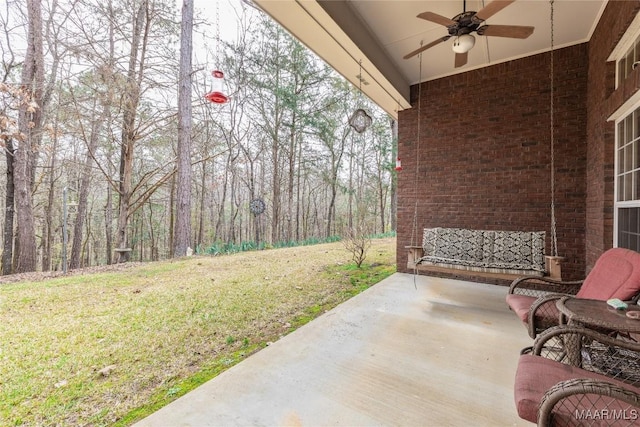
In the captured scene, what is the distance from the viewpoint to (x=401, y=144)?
5.08 m

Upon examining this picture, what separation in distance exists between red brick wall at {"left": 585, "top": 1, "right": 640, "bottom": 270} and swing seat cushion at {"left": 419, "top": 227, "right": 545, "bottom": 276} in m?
0.60

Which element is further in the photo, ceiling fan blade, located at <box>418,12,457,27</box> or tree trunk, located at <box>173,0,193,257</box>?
tree trunk, located at <box>173,0,193,257</box>

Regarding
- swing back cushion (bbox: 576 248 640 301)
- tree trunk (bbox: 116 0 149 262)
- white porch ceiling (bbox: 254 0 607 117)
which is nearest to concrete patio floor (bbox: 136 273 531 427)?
swing back cushion (bbox: 576 248 640 301)

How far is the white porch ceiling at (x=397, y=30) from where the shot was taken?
2805mm

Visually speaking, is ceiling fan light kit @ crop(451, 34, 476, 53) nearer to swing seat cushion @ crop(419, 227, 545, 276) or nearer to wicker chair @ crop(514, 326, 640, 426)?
swing seat cushion @ crop(419, 227, 545, 276)

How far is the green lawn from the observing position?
163 centimetres

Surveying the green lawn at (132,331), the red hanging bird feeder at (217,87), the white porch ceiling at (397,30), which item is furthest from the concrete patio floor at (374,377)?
the white porch ceiling at (397,30)

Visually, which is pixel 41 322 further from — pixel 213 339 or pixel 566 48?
pixel 566 48

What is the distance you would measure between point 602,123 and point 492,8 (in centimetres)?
204

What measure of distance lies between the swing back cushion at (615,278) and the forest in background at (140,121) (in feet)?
11.8

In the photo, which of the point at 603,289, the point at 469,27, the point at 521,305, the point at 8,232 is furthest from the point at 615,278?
the point at 8,232

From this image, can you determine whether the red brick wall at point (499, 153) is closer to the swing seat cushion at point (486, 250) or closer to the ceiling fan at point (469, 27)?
the swing seat cushion at point (486, 250)

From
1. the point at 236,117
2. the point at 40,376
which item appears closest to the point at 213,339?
the point at 40,376

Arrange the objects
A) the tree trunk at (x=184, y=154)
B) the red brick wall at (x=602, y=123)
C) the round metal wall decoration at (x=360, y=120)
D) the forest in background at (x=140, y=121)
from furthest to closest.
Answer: the tree trunk at (x=184, y=154)
the forest in background at (x=140, y=121)
the round metal wall decoration at (x=360, y=120)
the red brick wall at (x=602, y=123)
